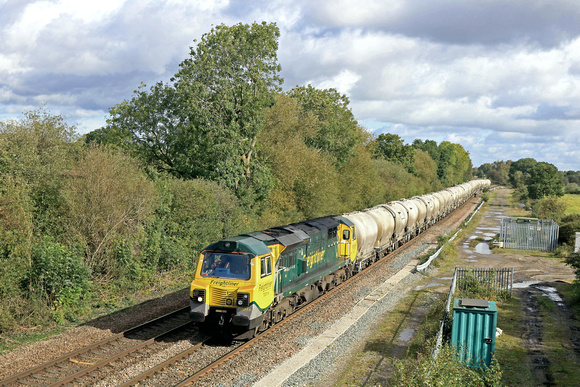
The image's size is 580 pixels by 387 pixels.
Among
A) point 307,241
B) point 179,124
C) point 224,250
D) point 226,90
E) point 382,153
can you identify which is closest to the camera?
point 224,250

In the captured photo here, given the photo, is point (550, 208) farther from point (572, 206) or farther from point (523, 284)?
point (572, 206)

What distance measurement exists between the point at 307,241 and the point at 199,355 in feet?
23.6

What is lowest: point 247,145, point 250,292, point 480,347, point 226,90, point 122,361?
point 122,361

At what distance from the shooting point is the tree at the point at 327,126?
55.3 m

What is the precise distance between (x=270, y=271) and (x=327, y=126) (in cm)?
4084

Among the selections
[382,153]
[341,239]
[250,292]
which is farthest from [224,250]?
[382,153]

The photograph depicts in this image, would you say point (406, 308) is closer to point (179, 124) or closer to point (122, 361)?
point (122, 361)

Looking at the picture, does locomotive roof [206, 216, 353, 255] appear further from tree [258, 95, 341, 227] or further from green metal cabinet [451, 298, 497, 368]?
tree [258, 95, 341, 227]

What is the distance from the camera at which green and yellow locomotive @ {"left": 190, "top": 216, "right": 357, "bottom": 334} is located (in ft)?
50.4

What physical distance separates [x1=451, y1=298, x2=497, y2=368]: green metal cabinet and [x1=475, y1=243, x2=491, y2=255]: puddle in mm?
27390

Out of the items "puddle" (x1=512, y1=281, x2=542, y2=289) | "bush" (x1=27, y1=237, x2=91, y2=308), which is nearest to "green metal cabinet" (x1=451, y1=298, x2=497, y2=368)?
"puddle" (x1=512, y1=281, x2=542, y2=289)

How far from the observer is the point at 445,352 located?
1205 cm

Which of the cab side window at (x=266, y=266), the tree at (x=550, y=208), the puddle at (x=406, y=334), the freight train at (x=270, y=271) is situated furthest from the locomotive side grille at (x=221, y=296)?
the tree at (x=550, y=208)

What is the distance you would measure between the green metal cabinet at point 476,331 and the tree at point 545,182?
91.5m
